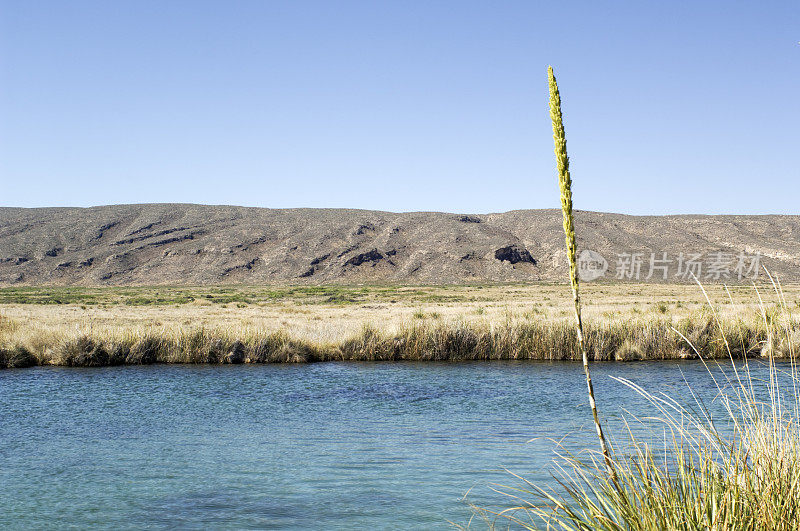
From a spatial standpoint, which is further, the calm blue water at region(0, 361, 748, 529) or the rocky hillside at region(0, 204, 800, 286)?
the rocky hillside at region(0, 204, 800, 286)

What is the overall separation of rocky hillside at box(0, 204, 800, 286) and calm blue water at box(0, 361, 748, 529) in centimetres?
8072

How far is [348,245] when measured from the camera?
11481 centimetres

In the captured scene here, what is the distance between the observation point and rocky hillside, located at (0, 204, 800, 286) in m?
105

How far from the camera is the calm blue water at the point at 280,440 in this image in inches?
350

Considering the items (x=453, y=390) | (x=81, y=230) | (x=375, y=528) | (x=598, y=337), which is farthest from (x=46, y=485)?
(x=81, y=230)

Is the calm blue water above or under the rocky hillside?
under

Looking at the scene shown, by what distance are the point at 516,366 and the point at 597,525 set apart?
59.0 ft

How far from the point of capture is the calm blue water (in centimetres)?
889

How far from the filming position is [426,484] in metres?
9.60

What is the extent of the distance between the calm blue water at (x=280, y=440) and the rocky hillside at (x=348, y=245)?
3178 inches

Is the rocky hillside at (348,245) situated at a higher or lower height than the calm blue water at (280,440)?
higher

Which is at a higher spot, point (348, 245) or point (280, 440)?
point (348, 245)

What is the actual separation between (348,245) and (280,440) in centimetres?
10275

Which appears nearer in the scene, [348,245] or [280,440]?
[280,440]
